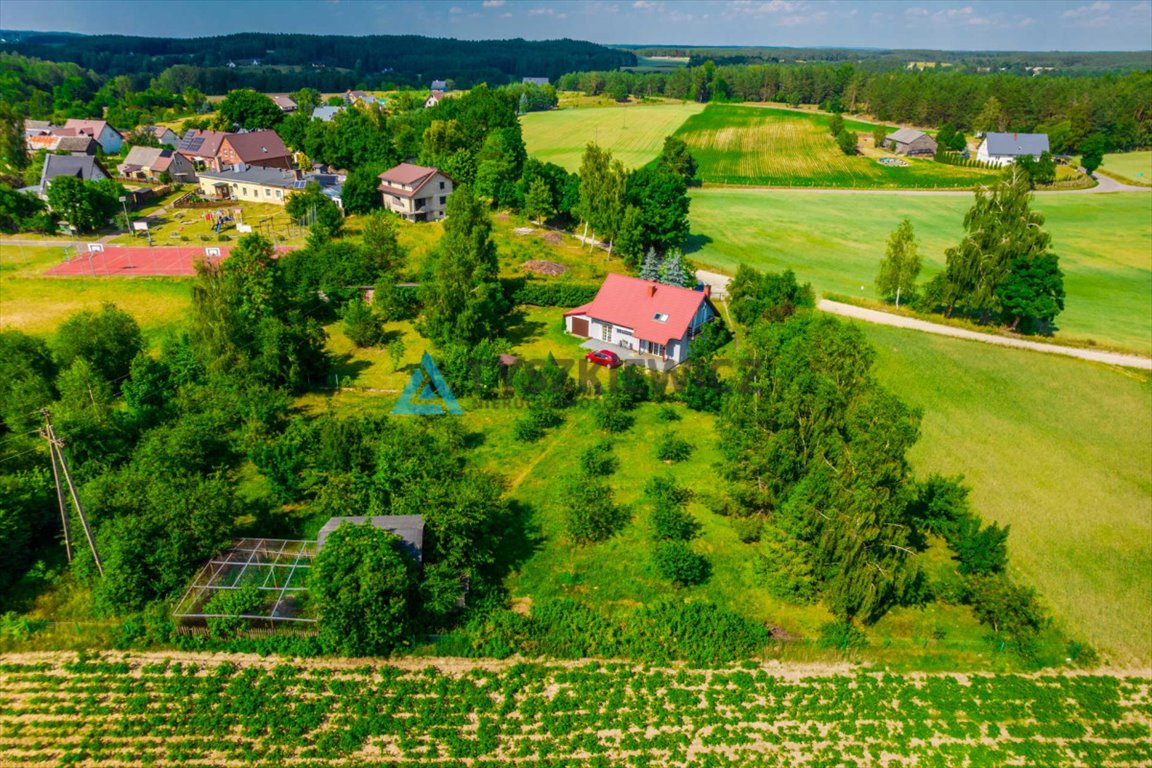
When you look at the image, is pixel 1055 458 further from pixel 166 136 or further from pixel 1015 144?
pixel 166 136

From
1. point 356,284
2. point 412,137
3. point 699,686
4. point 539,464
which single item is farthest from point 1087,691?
point 412,137

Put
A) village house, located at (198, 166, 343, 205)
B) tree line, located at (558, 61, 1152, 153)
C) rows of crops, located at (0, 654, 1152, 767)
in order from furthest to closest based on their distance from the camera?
tree line, located at (558, 61, 1152, 153), village house, located at (198, 166, 343, 205), rows of crops, located at (0, 654, 1152, 767)

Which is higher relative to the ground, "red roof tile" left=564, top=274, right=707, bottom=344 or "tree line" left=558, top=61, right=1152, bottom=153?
"tree line" left=558, top=61, right=1152, bottom=153

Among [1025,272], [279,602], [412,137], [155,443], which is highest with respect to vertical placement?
[412,137]

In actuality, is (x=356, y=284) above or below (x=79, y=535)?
above

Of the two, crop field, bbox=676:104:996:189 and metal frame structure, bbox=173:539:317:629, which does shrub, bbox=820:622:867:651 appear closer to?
metal frame structure, bbox=173:539:317:629

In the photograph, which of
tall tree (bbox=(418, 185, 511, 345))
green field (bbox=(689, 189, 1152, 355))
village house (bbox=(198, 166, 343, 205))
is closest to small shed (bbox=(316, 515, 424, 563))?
tall tree (bbox=(418, 185, 511, 345))

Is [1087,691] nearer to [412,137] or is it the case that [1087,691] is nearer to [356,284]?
[356,284]

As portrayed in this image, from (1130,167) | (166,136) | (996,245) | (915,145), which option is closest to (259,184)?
(166,136)
